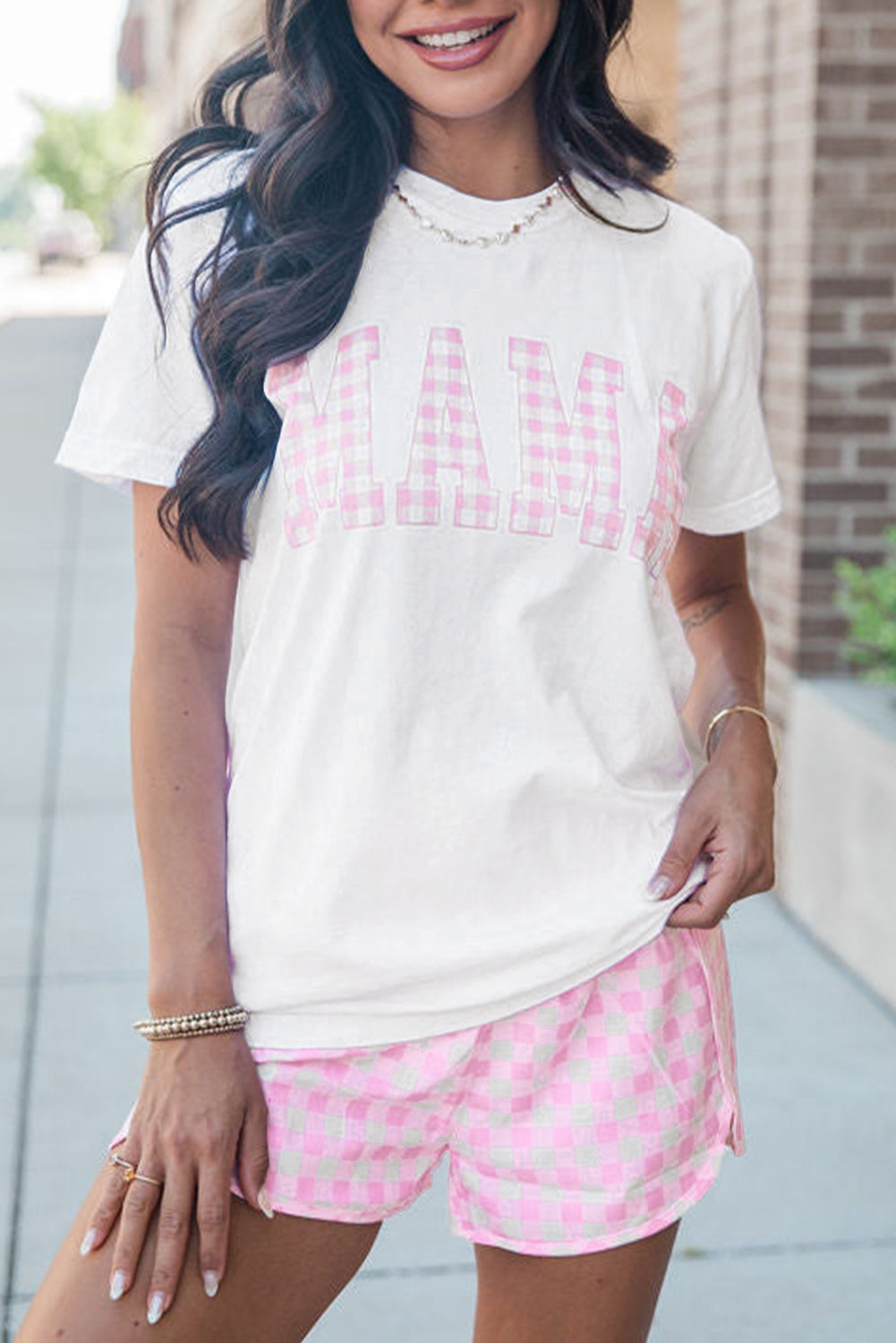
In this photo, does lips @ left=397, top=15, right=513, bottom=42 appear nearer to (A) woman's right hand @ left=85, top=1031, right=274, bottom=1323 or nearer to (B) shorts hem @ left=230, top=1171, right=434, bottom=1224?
(A) woman's right hand @ left=85, top=1031, right=274, bottom=1323

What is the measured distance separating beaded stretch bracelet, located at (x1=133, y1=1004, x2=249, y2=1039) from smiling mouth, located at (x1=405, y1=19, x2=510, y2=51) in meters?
A: 0.85

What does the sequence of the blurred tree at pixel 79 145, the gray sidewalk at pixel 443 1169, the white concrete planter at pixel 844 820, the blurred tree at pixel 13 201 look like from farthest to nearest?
the blurred tree at pixel 13 201 < the blurred tree at pixel 79 145 < the white concrete planter at pixel 844 820 < the gray sidewalk at pixel 443 1169

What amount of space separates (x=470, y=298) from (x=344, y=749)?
15.8 inches

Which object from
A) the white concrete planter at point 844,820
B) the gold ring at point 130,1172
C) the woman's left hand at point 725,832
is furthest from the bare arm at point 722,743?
the white concrete planter at point 844,820

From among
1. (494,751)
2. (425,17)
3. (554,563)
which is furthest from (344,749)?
(425,17)

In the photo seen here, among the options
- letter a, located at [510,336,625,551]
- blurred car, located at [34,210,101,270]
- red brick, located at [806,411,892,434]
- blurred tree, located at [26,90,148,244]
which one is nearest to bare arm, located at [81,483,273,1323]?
letter a, located at [510,336,625,551]

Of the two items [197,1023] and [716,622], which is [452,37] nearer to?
[716,622]

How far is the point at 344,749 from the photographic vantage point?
1.60 meters

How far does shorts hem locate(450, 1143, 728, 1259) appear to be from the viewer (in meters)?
1.68

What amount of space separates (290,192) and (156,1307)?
937 millimetres

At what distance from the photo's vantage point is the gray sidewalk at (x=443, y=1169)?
321cm

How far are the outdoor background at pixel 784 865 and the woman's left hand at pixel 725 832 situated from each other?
3.60 ft

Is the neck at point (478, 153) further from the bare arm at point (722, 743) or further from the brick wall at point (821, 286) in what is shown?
the brick wall at point (821, 286)

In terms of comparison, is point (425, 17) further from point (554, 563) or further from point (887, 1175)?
point (887, 1175)
